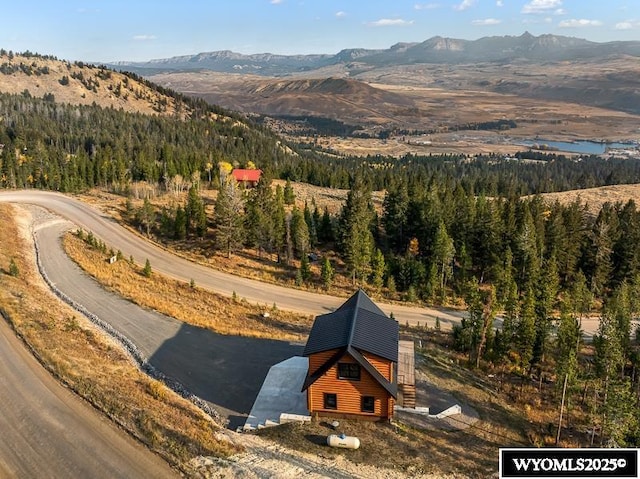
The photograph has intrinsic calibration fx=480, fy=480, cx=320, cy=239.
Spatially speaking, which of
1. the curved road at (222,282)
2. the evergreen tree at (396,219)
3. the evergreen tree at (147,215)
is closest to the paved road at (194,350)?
the curved road at (222,282)

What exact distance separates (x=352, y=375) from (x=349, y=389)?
2.79 ft

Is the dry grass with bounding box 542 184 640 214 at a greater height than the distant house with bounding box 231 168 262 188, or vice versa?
the distant house with bounding box 231 168 262 188

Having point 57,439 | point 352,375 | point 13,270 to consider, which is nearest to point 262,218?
point 13,270

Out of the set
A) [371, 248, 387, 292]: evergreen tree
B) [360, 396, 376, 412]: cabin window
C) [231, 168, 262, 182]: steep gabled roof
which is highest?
[231, 168, 262, 182]: steep gabled roof

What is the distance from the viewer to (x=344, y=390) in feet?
95.8

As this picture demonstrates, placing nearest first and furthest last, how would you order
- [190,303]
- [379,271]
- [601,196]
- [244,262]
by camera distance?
[190,303] → [379,271] → [244,262] → [601,196]

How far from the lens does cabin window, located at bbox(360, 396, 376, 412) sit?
29.1m

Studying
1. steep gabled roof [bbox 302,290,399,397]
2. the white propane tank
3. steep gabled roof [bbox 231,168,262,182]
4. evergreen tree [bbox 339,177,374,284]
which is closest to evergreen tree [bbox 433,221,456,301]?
evergreen tree [bbox 339,177,374,284]

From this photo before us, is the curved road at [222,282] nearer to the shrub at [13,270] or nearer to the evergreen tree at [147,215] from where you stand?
the evergreen tree at [147,215]

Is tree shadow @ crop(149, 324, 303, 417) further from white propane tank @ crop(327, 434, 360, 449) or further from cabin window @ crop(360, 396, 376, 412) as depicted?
cabin window @ crop(360, 396, 376, 412)

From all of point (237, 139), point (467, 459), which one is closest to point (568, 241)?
point (467, 459)

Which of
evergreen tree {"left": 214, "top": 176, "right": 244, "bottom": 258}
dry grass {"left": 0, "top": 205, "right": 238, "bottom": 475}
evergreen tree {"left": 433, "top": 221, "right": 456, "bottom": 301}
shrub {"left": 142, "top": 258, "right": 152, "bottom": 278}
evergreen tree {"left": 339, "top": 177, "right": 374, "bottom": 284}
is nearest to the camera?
dry grass {"left": 0, "top": 205, "right": 238, "bottom": 475}

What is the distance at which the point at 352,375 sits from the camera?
2922 cm

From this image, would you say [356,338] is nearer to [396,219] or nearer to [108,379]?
[108,379]
